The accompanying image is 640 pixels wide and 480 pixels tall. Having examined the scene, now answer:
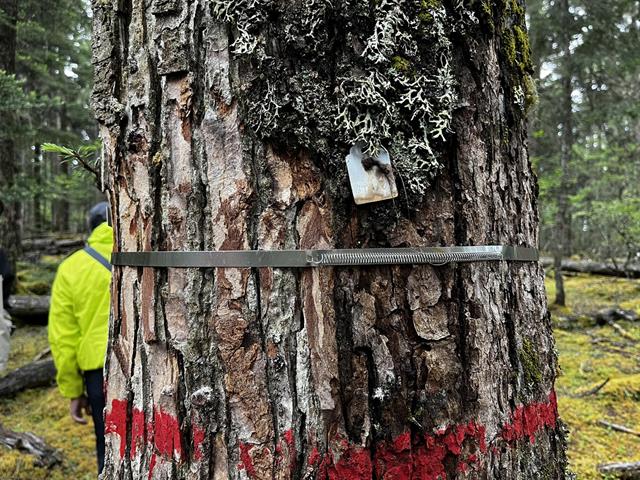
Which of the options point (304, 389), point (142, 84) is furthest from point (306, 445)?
point (142, 84)

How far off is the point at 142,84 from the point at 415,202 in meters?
0.69

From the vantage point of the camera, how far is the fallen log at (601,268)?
13.4 meters

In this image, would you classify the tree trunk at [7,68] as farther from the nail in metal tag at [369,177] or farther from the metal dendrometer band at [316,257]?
the nail in metal tag at [369,177]

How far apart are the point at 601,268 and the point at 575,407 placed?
11.3 metres

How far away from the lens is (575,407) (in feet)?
16.9

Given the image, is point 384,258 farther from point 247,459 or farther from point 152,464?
point 152,464

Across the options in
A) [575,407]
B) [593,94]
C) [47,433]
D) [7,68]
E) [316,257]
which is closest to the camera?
[316,257]

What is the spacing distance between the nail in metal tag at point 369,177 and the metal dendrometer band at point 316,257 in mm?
116

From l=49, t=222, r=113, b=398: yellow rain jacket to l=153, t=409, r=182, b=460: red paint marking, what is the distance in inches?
Answer: 95.9

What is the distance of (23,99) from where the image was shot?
7.36 m

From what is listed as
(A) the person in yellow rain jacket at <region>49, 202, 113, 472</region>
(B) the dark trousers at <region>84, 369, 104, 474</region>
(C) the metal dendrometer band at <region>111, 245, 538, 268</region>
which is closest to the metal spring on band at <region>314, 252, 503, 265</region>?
(C) the metal dendrometer band at <region>111, 245, 538, 268</region>

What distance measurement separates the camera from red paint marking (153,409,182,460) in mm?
1069

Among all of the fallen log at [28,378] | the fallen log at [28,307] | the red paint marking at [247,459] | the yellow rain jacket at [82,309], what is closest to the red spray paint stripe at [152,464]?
the red paint marking at [247,459]

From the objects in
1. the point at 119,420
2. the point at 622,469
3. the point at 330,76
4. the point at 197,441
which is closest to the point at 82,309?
the point at 119,420
